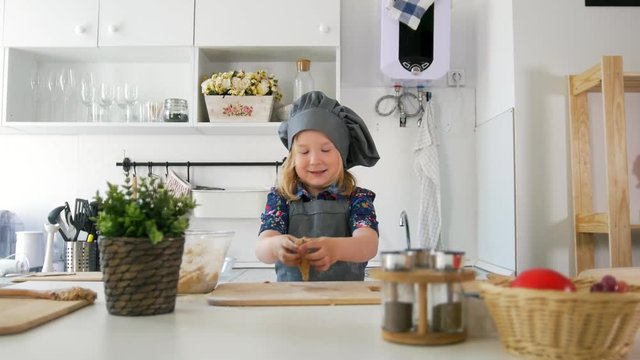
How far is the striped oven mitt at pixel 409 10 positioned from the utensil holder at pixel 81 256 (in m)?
1.42

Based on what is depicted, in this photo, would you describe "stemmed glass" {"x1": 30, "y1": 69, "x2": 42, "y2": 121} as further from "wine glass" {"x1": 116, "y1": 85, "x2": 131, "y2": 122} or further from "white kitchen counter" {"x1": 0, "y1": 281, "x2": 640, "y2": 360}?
"white kitchen counter" {"x1": 0, "y1": 281, "x2": 640, "y2": 360}

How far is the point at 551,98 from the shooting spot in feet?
6.25

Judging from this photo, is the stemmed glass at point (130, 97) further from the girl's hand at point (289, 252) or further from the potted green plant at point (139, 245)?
the potted green plant at point (139, 245)

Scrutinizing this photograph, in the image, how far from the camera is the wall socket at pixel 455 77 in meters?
2.31

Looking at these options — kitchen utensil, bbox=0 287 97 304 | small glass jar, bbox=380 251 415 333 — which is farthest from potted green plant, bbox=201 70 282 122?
small glass jar, bbox=380 251 415 333

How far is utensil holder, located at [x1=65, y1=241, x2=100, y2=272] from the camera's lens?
196 cm

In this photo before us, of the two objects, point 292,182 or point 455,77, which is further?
point 455,77

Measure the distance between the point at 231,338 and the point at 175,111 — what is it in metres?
1.68

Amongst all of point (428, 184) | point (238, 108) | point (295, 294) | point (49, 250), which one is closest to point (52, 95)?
point (49, 250)

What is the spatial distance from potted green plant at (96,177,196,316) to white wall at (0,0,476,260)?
1.59 m

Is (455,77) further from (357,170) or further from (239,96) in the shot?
(239,96)

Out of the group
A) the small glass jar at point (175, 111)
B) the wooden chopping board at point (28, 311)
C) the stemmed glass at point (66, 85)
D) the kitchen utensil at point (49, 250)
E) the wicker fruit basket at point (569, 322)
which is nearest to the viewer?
the wicker fruit basket at point (569, 322)

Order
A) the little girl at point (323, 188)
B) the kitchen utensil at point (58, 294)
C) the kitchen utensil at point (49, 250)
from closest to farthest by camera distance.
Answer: the kitchen utensil at point (58, 294), the little girl at point (323, 188), the kitchen utensil at point (49, 250)

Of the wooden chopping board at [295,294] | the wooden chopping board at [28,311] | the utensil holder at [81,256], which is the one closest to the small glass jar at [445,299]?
the wooden chopping board at [295,294]
